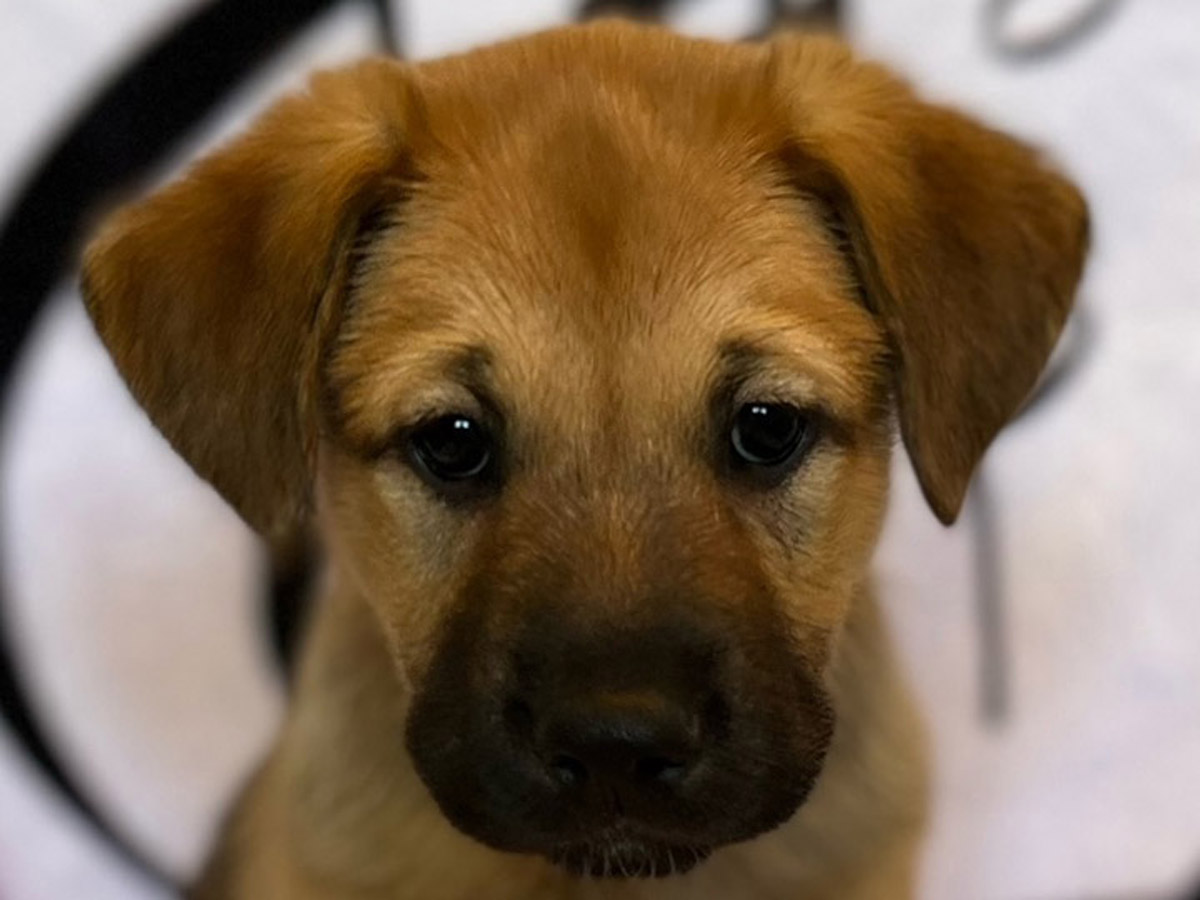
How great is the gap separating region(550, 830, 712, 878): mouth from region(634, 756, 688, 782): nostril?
10cm

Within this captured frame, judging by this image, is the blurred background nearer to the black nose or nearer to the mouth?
the mouth

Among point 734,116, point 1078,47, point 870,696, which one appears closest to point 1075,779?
point 870,696

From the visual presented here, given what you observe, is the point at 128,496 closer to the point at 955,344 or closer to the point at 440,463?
the point at 440,463

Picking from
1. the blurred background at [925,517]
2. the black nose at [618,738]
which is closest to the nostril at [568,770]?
the black nose at [618,738]

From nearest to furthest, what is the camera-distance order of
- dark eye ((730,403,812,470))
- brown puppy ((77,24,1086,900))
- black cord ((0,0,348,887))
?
brown puppy ((77,24,1086,900))
dark eye ((730,403,812,470))
black cord ((0,0,348,887))

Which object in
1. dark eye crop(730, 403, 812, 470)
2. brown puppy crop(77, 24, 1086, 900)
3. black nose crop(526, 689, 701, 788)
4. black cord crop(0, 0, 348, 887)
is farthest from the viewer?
black cord crop(0, 0, 348, 887)

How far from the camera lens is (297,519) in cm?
187

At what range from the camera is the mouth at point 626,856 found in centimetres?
167

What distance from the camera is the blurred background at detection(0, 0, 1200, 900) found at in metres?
2.99

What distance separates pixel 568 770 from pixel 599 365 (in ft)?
1.31

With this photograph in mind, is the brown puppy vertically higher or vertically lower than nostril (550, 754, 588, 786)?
higher

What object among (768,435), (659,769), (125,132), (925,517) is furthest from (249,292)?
(925,517)

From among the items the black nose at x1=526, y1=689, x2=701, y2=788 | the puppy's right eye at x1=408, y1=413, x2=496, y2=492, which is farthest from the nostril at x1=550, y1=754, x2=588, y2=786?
the puppy's right eye at x1=408, y1=413, x2=496, y2=492

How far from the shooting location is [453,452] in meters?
1.79
